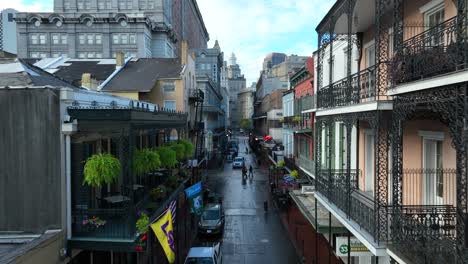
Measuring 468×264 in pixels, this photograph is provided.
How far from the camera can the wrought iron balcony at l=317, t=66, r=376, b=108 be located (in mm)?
10200

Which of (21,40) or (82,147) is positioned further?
(21,40)

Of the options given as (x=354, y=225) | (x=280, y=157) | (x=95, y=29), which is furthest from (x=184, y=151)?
(x=95, y=29)

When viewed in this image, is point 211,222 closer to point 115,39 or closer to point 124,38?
point 124,38

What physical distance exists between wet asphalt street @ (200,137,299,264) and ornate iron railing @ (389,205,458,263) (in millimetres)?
13081

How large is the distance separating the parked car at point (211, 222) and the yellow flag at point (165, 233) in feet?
36.3

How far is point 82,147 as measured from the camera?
11781mm

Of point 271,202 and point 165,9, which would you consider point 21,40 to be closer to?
point 165,9

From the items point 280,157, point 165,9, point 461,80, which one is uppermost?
point 165,9

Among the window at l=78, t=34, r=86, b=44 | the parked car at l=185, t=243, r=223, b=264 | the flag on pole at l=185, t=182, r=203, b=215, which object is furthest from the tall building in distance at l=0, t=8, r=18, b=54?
the parked car at l=185, t=243, r=223, b=264

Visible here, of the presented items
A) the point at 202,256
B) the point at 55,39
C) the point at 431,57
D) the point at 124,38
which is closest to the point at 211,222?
the point at 202,256

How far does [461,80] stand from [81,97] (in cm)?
1013

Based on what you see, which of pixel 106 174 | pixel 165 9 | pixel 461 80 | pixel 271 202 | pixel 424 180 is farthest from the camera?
pixel 165 9

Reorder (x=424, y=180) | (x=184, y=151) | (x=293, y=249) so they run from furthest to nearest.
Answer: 1. (x=293, y=249)
2. (x=184, y=151)
3. (x=424, y=180)

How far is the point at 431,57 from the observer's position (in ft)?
21.9
